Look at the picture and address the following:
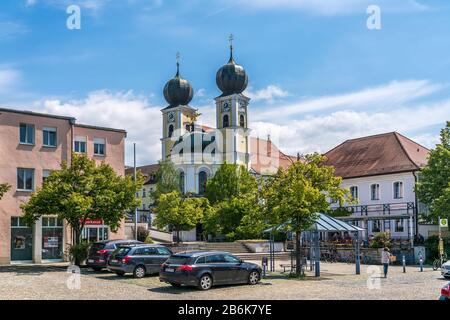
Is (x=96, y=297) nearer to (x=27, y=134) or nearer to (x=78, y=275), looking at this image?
(x=78, y=275)

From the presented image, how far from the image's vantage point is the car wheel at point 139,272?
26625mm

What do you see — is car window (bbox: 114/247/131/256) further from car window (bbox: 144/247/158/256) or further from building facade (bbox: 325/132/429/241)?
building facade (bbox: 325/132/429/241)

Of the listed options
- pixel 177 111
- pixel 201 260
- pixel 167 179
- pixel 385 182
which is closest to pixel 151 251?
pixel 201 260

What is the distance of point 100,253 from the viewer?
2972 cm

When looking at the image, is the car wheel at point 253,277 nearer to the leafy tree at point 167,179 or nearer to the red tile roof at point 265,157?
the leafy tree at point 167,179

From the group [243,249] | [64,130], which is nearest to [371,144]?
[243,249]

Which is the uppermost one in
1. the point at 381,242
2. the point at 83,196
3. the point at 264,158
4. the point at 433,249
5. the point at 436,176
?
the point at 264,158

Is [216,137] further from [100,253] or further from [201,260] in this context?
[201,260]

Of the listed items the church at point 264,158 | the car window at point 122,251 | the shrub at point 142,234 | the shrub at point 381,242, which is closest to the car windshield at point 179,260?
the car window at point 122,251

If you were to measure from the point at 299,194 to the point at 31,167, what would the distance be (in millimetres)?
19284

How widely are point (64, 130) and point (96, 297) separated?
22446mm

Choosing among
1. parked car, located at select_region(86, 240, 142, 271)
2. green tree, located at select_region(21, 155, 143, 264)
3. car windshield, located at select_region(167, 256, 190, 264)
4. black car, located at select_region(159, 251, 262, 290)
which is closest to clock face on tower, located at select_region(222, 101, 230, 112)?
green tree, located at select_region(21, 155, 143, 264)

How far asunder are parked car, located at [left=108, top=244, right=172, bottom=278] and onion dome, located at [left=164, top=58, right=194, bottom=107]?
8402 centimetres

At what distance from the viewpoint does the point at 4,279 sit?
86.1 feet
